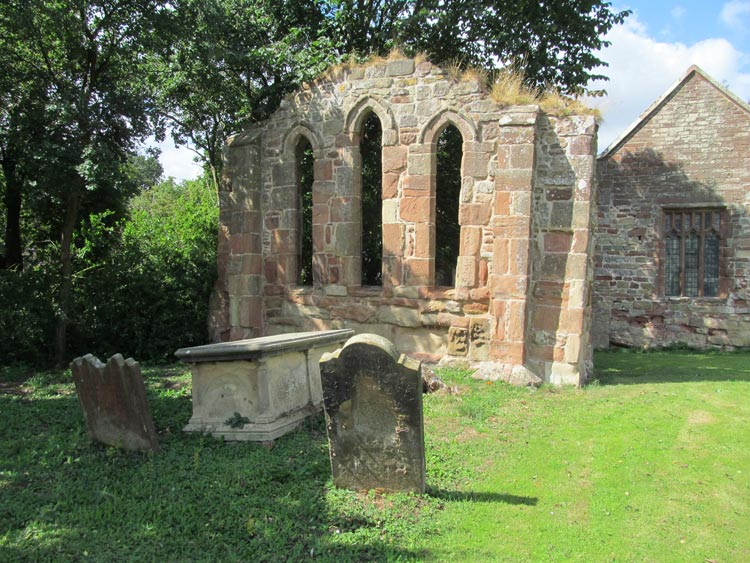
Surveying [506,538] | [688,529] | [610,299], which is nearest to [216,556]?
[506,538]

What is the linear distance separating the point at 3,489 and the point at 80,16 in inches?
292

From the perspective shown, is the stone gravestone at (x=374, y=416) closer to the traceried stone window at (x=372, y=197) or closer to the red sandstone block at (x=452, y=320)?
the red sandstone block at (x=452, y=320)

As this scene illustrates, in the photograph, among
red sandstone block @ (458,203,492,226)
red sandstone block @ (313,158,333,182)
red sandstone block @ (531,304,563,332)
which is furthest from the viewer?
red sandstone block @ (313,158,333,182)

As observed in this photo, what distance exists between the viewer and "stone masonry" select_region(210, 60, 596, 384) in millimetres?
8305

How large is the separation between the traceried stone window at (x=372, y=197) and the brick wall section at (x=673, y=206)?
613 centimetres

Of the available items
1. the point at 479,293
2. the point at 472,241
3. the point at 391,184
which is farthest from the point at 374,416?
the point at 391,184

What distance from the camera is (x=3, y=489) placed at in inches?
185

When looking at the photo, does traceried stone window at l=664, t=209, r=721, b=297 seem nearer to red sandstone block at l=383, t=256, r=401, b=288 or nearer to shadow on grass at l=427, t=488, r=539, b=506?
red sandstone block at l=383, t=256, r=401, b=288

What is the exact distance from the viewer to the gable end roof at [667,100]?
46.2 ft

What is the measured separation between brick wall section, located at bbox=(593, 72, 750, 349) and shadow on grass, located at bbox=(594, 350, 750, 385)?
2.57ft

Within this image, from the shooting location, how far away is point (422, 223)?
8930mm

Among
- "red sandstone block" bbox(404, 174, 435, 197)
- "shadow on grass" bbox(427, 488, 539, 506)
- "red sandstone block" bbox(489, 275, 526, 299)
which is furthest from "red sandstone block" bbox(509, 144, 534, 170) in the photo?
"shadow on grass" bbox(427, 488, 539, 506)

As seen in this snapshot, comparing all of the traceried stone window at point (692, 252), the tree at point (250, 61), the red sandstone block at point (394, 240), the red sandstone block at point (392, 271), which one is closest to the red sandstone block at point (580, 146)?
the red sandstone block at point (394, 240)

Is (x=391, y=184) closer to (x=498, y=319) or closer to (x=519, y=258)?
(x=519, y=258)
